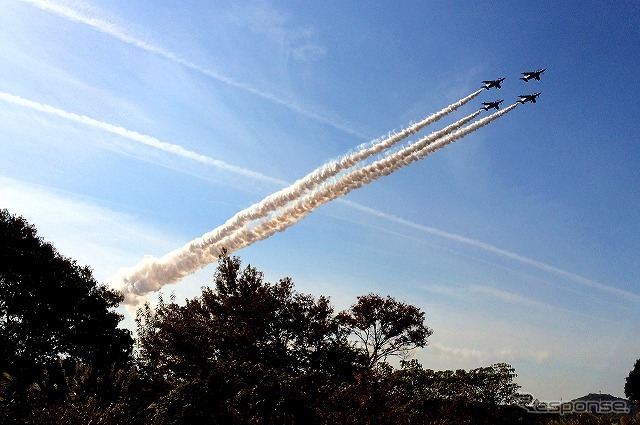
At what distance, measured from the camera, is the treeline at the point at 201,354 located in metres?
18.5

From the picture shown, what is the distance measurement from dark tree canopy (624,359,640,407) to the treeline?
137ft

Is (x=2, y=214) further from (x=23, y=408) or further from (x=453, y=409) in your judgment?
(x=453, y=409)

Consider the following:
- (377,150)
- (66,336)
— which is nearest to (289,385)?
(66,336)

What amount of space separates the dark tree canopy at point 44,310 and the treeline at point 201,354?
0.07 metres

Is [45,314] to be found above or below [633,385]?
above

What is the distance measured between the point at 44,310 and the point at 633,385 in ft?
216

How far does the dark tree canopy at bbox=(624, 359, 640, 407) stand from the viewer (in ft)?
200

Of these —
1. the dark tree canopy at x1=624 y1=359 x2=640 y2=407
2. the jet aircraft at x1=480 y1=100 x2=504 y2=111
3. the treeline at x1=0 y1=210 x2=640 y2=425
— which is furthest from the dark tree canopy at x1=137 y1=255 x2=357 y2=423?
the dark tree canopy at x1=624 y1=359 x2=640 y2=407

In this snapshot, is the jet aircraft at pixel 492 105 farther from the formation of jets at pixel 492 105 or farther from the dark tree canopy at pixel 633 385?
the dark tree canopy at pixel 633 385

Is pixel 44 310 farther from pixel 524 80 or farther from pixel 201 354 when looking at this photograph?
pixel 524 80

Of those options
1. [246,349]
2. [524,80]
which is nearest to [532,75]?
[524,80]

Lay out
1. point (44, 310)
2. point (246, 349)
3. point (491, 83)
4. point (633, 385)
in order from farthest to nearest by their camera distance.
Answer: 1. point (633, 385)
2. point (491, 83)
3. point (44, 310)
4. point (246, 349)

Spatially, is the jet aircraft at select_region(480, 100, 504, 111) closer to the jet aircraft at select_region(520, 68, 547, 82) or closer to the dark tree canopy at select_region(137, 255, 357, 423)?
the jet aircraft at select_region(520, 68, 547, 82)

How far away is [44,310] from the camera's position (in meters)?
31.6
